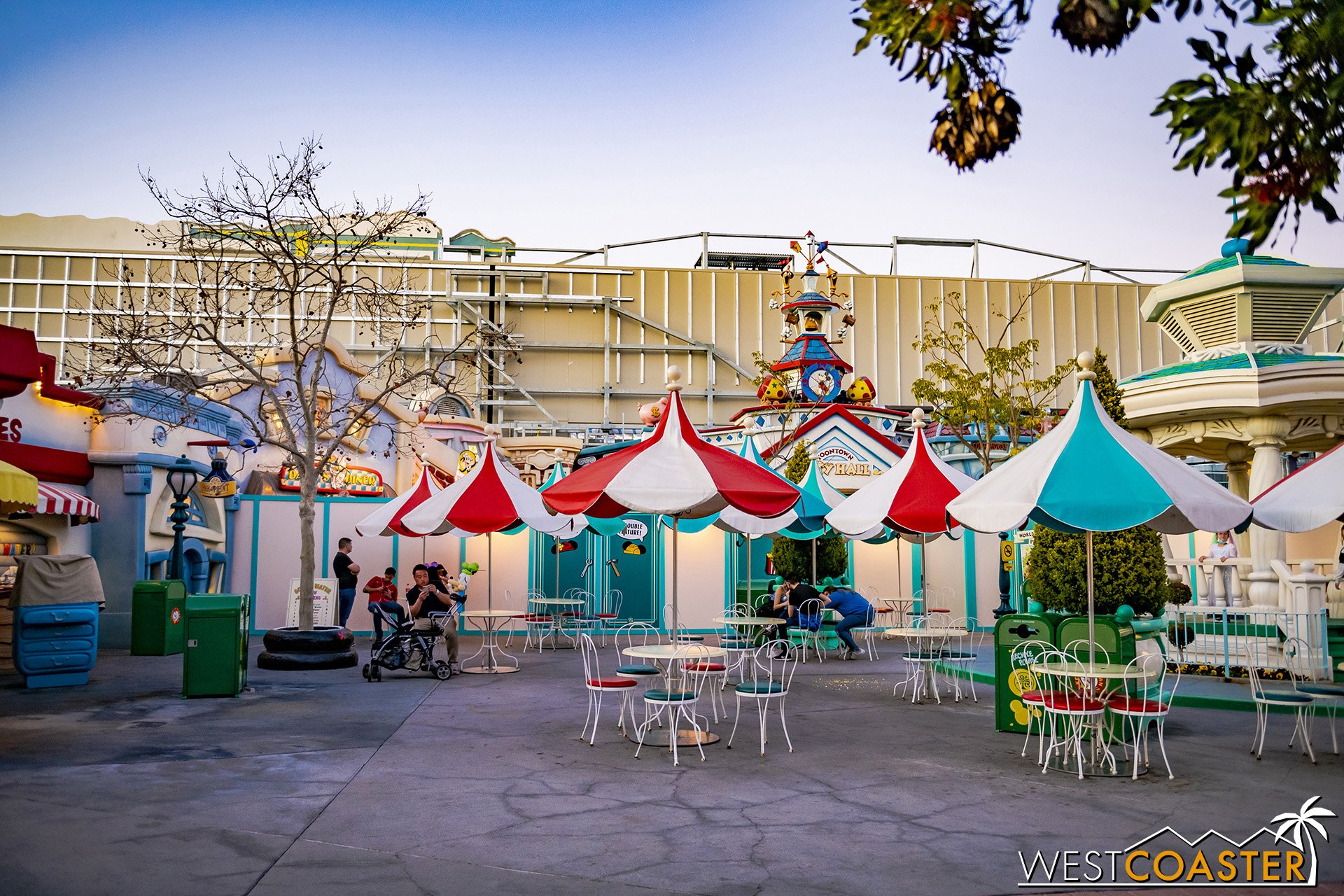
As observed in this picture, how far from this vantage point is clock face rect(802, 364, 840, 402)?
22766 mm

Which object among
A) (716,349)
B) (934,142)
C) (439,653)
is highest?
(716,349)

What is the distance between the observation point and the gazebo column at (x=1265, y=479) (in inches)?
514

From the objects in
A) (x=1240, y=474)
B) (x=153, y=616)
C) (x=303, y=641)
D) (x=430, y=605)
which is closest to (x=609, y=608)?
(x=430, y=605)

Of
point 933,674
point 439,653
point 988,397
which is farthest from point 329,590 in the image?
point 988,397

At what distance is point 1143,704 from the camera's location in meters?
7.71

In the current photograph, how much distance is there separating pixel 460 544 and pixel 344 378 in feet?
13.8

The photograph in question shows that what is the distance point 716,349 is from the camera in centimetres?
3656

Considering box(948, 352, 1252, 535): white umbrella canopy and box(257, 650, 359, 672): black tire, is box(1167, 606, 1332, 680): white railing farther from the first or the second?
box(257, 650, 359, 672): black tire

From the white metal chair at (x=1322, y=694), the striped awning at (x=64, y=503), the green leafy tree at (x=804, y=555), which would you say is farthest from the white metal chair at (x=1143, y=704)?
the striped awning at (x=64, y=503)

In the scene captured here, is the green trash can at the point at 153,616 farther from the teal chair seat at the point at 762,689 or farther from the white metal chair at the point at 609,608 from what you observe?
the teal chair seat at the point at 762,689

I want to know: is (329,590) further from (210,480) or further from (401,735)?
(401,735)

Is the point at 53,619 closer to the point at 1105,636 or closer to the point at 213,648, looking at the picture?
the point at 213,648

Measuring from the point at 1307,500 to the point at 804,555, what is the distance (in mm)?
9506

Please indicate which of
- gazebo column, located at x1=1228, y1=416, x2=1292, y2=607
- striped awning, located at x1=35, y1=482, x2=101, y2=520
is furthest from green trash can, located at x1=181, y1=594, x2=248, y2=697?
gazebo column, located at x1=1228, y1=416, x2=1292, y2=607
